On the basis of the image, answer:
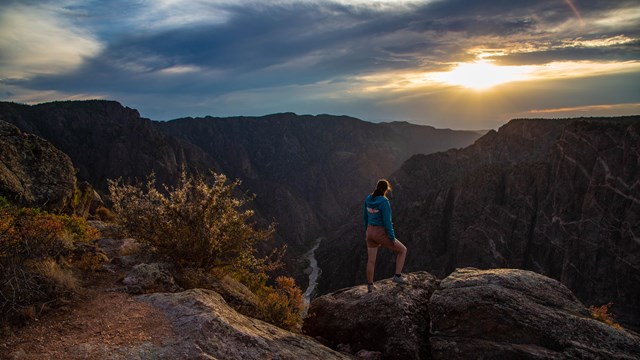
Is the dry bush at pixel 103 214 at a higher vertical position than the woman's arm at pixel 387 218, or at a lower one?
lower

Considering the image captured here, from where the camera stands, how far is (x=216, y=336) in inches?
228

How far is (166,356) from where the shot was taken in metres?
5.21

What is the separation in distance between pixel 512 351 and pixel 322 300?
151 inches

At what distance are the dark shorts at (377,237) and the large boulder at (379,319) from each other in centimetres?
86

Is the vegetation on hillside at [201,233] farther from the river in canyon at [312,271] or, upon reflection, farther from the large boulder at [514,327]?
the river in canyon at [312,271]

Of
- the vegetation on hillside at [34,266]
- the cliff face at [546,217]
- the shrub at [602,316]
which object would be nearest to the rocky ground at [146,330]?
the vegetation on hillside at [34,266]

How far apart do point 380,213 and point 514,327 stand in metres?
3.21

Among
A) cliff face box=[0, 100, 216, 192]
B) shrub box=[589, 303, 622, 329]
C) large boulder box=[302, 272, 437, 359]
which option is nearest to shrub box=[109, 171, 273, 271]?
large boulder box=[302, 272, 437, 359]

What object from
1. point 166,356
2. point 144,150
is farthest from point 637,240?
point 144,150

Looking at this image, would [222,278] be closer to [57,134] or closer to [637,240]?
[637,240]

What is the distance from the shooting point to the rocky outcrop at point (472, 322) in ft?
23.2

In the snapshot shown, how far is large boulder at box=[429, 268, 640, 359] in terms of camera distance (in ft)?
22.9

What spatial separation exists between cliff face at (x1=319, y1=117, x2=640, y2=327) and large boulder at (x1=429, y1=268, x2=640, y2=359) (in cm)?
5392

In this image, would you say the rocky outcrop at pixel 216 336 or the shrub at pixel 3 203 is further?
the shrub at pixel 3 203
